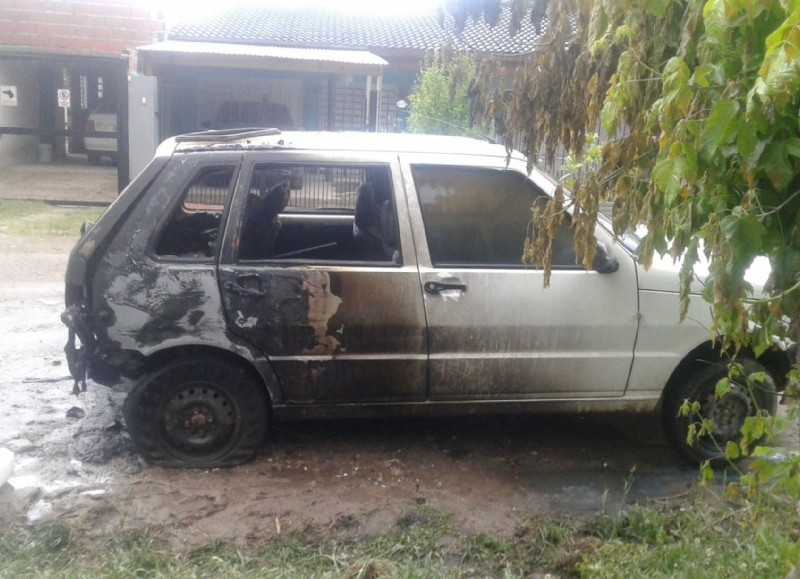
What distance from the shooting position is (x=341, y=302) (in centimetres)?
474

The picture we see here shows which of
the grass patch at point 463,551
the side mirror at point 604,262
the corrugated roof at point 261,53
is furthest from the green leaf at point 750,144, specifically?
the corrugated roof at point 261,53

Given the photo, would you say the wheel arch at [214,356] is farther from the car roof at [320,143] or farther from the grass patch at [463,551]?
the car roof at [320,143]

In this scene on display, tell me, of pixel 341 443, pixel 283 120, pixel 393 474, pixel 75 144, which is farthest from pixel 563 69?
pixel 75 144

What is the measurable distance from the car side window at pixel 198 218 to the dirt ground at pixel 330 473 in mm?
1210

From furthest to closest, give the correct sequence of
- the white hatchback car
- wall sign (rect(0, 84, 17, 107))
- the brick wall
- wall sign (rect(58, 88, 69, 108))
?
1. the white hatchback car
2. wall sign (rect(0, 84, 17, 107))
3. wall sign (rect(58, 88, 69, 108))
4. the brick wall

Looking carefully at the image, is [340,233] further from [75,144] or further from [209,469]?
[75,144]

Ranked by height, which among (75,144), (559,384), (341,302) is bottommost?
(75,144)

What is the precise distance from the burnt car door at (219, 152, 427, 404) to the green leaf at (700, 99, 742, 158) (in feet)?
8.62

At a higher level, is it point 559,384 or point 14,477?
point 559,384

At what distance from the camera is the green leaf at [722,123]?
2219 millimetres

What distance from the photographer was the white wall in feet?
63.0

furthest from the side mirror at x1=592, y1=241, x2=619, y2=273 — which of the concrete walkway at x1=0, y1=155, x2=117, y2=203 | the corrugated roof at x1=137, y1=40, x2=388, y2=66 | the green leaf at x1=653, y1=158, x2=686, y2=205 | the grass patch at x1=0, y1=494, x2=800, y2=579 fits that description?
the concrete walkway at x1=0, y1=155, x2=117, y2=203

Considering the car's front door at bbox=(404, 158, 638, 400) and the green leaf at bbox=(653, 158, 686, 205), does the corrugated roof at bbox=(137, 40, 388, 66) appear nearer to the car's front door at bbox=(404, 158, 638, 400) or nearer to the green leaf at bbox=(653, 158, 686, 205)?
the car's front door at bbox=(404, 158, 638, 400)

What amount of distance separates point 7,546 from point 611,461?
3283mm
